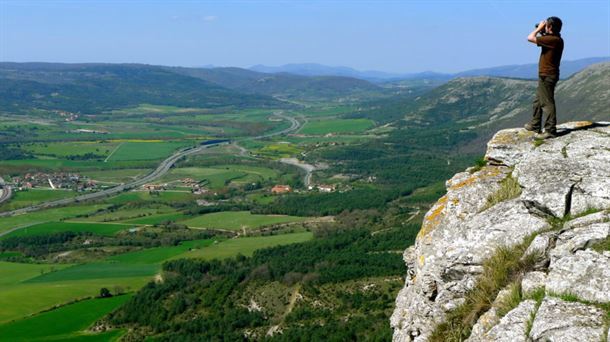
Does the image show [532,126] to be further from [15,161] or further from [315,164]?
[15,161]

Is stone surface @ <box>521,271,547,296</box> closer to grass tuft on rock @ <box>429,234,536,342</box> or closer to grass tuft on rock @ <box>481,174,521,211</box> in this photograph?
grass tuft on rock @ <box>429,234,536,342</box>

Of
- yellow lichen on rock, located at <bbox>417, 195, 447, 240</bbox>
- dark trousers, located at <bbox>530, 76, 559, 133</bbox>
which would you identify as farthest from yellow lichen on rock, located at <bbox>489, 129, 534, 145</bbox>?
yellow lichen on rock, located at <bbox>417, 195, 447, 240</bbox>

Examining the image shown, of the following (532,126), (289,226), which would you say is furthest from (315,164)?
(532,126)

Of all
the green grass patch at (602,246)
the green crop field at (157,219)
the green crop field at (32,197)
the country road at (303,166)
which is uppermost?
the green grass patch at (602,246)

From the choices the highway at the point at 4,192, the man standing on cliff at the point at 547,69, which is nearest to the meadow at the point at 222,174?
the highway at the point at 4,192

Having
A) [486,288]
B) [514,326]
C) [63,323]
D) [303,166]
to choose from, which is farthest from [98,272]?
[303,166]

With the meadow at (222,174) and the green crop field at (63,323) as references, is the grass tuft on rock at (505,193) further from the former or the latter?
the meadow at (222,174)

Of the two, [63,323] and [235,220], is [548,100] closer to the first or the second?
[63,323]
